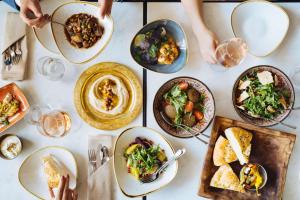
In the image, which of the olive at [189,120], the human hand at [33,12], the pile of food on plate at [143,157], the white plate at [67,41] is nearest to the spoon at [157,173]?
the pile of food on plate at [143,157]

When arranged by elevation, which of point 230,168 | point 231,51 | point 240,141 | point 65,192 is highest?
point 231,51

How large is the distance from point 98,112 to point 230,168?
0.64 metres

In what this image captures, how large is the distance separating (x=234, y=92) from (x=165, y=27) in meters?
0.42

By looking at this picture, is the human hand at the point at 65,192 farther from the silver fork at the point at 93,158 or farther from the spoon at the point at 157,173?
the spoon at the point at 157,173

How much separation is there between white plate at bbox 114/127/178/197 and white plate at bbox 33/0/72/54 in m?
0.50

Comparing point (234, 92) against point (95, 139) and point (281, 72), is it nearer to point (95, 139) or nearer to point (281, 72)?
point (281, 72)

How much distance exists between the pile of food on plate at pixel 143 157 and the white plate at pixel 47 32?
0.55m

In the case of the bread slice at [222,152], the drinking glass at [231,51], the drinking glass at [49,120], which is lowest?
the bread slice at [222,152]

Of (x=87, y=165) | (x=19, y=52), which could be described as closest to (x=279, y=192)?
(x=87, y=165)

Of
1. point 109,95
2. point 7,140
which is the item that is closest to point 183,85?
point 109,95

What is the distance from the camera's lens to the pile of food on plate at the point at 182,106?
1.68 metres

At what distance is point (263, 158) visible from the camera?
66.9 inches

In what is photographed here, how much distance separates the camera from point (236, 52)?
5.38 feet

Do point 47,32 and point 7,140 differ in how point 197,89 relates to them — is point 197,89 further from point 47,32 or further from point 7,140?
point 7,140
